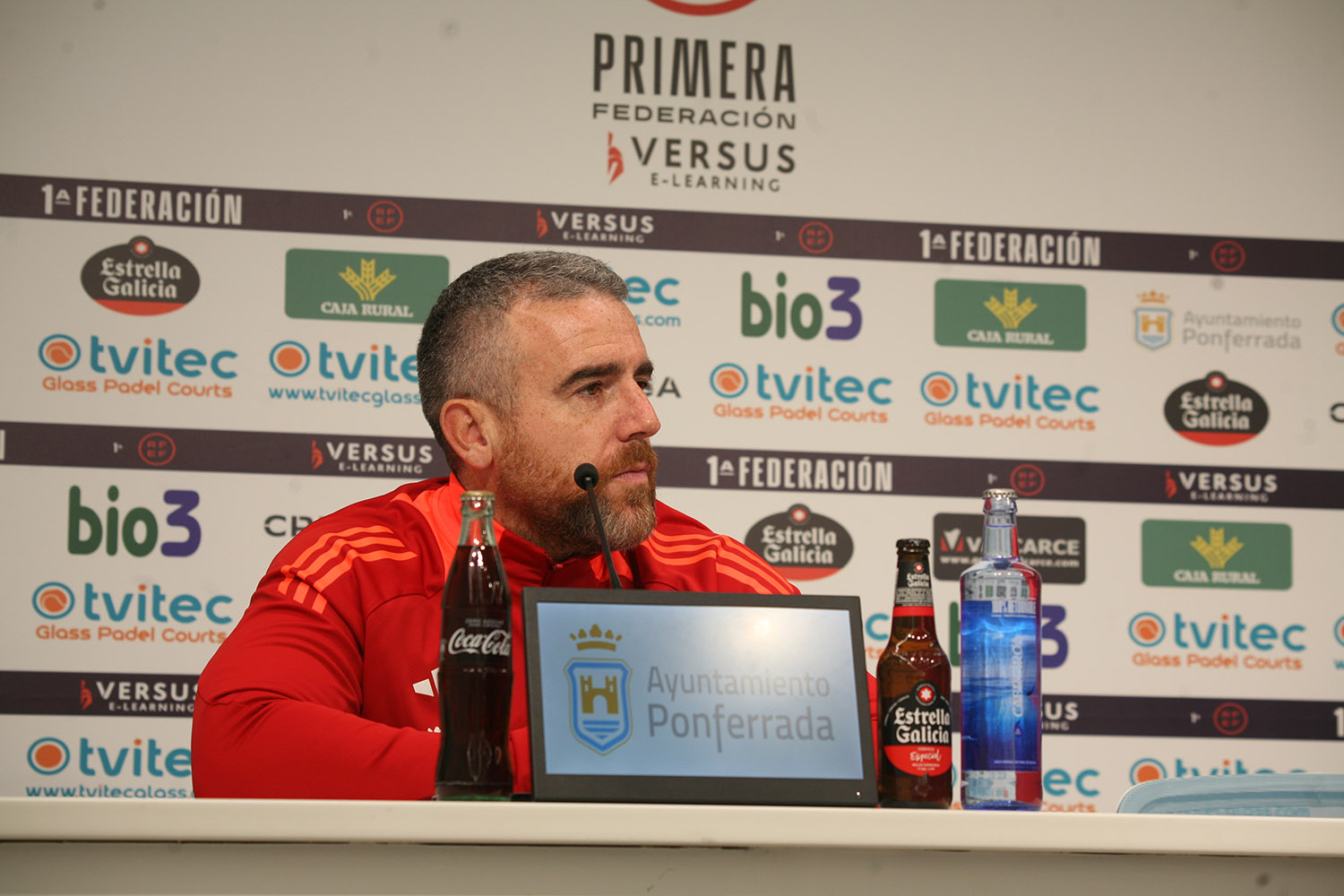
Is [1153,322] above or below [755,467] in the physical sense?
above

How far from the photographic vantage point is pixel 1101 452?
2.59 meters

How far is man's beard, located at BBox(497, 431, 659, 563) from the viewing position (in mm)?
1330

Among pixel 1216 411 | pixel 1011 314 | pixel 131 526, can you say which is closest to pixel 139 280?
pixel 131 526

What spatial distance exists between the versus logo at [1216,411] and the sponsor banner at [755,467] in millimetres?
80

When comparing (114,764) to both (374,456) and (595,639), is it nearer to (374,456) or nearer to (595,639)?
(374,456)

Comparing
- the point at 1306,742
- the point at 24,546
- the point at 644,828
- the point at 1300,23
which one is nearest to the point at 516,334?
the point at 644,828

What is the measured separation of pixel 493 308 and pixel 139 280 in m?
1.31

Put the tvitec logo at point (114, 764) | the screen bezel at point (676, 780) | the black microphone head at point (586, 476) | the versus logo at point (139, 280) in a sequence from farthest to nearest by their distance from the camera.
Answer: the versus logo at point (139, 280) < the tvitec logo at point (114, 764) < the black microphone head at point (586, 476) < the screen bezel at point (676, 780)

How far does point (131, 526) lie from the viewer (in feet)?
7.70

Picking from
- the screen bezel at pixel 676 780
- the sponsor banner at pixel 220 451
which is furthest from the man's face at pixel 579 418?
the sponsor banner at pixel 220 451

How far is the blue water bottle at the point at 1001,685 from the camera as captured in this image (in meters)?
0.82

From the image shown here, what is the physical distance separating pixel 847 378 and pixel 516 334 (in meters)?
1.28

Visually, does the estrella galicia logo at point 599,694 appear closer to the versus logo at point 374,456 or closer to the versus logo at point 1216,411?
the versus logo at point 374,456

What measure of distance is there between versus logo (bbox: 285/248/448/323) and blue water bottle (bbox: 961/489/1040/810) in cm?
182
